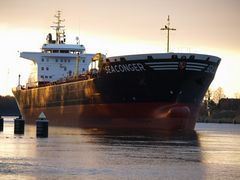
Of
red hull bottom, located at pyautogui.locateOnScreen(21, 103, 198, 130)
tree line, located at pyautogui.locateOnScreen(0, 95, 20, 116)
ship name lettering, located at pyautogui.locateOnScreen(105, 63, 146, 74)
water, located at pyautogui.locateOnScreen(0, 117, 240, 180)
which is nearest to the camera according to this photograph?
water, located at pyautogui.locateOnScreen(0, 117, 240, 180)

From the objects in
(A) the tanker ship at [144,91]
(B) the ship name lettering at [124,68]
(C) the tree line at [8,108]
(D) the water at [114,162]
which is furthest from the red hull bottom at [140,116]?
(C) the tree line at [8,108]

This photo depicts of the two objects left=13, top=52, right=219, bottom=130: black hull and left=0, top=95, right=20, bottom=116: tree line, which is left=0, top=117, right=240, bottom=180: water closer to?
left=13, top=52, right=219, bottom=130: black hull

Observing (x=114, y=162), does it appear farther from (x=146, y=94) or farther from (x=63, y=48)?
(x=63, y=48)

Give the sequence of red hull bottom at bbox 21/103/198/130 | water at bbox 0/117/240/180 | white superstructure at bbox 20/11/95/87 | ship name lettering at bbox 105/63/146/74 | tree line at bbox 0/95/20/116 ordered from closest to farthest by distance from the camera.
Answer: water at bbox 0/117/240/180 → red hull bottom at bbox 21/103/198/130 → ship name lettering at bbox 105/63/146/74 → white superstructure at bbox 20/11/95/87 → tree line at bbox 0/95/20/116

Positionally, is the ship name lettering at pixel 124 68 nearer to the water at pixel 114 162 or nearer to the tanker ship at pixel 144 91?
the tanker ship at pixel 144 91

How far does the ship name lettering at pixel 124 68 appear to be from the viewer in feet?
162

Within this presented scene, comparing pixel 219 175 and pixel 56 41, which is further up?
pixel 56 41

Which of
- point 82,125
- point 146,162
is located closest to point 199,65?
point 82,125

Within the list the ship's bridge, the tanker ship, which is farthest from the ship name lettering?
the ship's bridge

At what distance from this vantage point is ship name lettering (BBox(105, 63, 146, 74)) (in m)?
49.3

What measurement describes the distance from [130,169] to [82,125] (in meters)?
36.9

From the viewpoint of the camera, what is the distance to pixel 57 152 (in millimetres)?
24609

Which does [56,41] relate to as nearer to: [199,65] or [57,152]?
[199,65]

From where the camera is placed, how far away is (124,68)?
5031 cm
